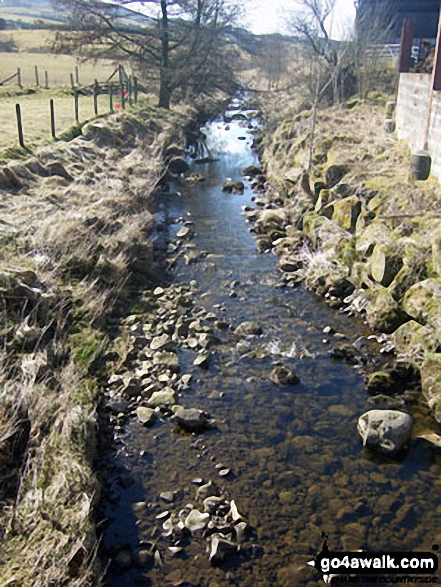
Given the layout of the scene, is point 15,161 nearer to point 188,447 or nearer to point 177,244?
point 177,244

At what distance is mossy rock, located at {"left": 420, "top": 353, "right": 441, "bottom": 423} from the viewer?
31.9 feet

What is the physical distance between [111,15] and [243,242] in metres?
22.8

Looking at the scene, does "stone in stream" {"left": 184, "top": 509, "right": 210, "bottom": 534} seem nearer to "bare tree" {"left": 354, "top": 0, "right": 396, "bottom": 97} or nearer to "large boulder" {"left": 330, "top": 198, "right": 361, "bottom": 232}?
"large boulder" {"left": 330, "top": 198, "right": 361, "bottom": 232}

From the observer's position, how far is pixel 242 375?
1077 cm

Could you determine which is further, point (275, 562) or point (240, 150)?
point (240, 150)

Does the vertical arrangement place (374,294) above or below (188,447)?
above

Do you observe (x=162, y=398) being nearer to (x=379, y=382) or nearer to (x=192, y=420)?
(x=192, y=420)

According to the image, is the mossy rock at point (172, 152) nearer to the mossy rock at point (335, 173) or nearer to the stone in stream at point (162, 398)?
the mossy rock at point (335, 173)

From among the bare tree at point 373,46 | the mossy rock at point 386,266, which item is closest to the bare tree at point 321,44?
the bare tree at point 373,46

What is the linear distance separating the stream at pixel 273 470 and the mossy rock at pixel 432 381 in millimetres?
225

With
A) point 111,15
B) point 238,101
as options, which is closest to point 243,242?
point 111,15

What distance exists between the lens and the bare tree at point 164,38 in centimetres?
3344

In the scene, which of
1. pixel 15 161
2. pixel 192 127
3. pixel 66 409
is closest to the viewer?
pixel 66 409

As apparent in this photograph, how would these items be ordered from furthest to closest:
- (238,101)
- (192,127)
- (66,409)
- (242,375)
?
(238,101), (192,127), (242,375), (66,409)
